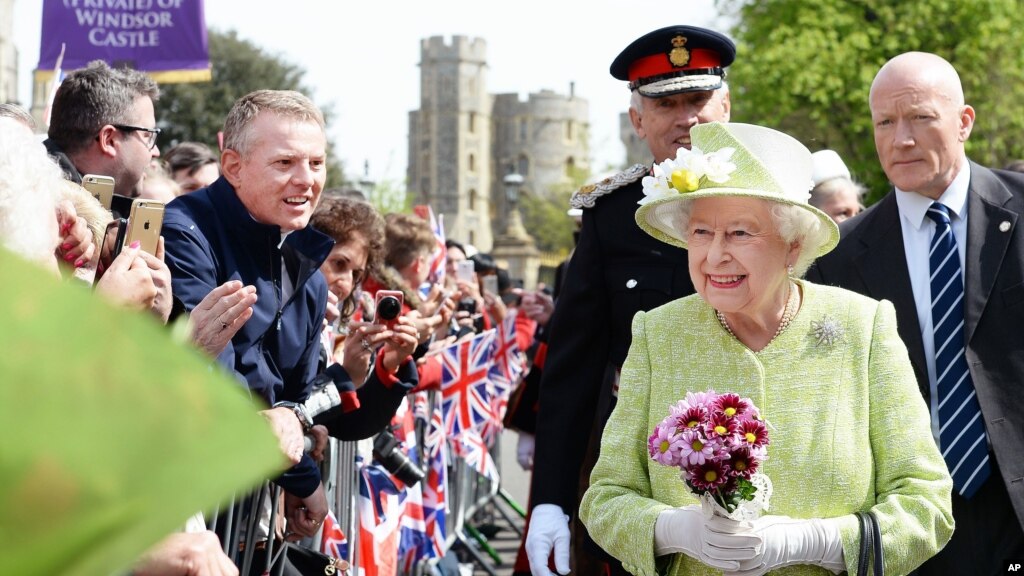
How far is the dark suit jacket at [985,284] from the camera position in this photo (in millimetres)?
4039

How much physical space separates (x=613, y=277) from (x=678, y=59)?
76 cm

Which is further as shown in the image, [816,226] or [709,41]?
[709,41]

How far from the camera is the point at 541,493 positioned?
4039 millimetres

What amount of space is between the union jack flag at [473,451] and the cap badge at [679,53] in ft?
15.7

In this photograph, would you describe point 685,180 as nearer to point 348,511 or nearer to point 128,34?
point 348,511

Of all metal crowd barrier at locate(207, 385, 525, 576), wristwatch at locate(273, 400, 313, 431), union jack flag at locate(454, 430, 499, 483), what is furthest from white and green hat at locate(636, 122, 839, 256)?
union jack flag at locate(454, 430, 499, 483)

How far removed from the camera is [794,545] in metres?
2.93

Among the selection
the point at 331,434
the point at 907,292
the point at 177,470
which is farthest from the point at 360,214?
the point at 177,470

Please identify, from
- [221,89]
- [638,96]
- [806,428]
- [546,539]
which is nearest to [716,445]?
[806,428]

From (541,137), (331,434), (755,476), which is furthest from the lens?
(541,137)

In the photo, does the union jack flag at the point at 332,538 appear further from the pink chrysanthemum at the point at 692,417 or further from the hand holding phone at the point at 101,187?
the pink chrysanthemum at the point at 692,417

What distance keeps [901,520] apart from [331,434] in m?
2.45

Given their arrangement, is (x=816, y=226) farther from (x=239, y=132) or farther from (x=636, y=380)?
(x=239, y=132)

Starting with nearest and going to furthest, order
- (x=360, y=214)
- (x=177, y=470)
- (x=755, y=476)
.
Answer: (x=177, y=470) < (x=755, y=476) < (x=360, y=214)
